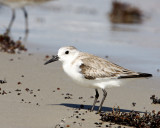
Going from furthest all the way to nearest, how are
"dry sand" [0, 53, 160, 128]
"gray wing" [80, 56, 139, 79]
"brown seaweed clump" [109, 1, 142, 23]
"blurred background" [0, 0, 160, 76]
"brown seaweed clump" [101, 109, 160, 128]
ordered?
"brown seaweed clump" [109, 1, 142, 23] → "blurred background" [0, 0, 160, 76] → "gray wing" [80, 56, 139, 79] → "dry sand" [0, 53, 160, 128] → "brown seaweed clump" [101, 109, 160, 128]

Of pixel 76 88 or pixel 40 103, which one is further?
pixel 76 88

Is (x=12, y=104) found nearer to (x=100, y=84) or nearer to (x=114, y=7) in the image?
(x=100, y=84)

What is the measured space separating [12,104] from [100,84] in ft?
5.45

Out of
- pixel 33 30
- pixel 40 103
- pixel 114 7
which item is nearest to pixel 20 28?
pixel 33 30

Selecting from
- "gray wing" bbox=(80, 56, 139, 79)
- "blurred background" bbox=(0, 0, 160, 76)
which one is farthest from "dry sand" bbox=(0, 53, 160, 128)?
"blurred background" bbox=(0, 0, 160, 76)

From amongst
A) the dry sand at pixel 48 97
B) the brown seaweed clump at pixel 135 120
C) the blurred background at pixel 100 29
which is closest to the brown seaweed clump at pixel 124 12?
the blurred background at pixel 100 29

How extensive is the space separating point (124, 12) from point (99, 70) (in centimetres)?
2038

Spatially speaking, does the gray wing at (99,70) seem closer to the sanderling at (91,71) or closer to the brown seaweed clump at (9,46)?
the sanderling at (91,71)

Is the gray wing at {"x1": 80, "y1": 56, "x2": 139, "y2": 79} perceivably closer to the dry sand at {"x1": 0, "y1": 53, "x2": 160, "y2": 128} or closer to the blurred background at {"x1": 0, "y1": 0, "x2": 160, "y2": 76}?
the dry sand at {"x1": 0, "y1": 53, "x2": 160, "y2": 128}

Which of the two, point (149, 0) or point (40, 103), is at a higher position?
point (149, 0)

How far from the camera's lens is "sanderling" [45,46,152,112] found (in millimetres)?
7727

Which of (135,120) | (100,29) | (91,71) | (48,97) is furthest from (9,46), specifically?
(135,120)

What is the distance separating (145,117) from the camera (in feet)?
22.6

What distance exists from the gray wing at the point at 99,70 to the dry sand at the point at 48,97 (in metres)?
0.73
